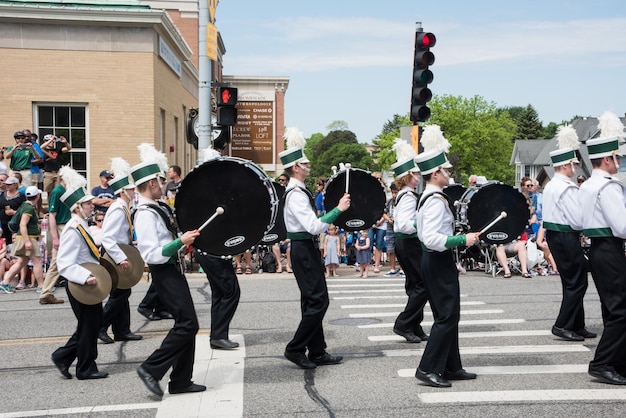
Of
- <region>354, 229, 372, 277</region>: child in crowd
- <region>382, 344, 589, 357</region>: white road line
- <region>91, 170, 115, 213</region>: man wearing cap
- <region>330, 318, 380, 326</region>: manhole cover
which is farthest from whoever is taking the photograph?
<region>354, 229, 372, 277</region>: child in crowd

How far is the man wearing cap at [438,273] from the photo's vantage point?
6340mm

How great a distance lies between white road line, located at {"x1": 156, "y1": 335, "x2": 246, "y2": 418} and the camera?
19.0 ft

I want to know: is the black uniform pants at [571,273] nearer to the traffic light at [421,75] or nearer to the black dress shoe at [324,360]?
the black dress shoe at [324,360]

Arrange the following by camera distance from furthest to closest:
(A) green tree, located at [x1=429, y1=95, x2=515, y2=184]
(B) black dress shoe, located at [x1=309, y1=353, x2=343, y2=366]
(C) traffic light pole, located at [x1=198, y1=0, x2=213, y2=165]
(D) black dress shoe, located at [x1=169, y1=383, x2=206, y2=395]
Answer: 1. (A) green tree, located at [x1=429, y1=95, x2=515, y2=184]
2. (C) traffic light pole, located at [x1=198, y1=0, x2=213, y2=165]
3. (B) black dress shoe, located at [x1=309, y1=353, x2=343, y2=366]
4. (D) black dress shoe, located at [x1=169, y1=383, x2=206, y2=395]

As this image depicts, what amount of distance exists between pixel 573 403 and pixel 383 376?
176 centimetres

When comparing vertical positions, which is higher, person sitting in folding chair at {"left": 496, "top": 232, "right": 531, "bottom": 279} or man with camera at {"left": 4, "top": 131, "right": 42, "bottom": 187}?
man with camera at {"left": 4, "top": 131, "right": 42, "bottom": 187}

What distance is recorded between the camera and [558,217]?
8391mm

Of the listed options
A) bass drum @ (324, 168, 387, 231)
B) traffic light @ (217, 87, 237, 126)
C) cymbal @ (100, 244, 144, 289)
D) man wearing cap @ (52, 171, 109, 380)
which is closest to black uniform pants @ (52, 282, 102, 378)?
man wearing cap @ (52, 171, 109, 380)

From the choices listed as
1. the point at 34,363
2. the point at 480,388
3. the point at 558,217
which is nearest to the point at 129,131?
the point at 34,363

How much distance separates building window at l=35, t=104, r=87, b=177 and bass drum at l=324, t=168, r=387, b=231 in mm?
12391

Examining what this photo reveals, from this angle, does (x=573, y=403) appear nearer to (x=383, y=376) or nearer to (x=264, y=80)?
(x=383, y=376)

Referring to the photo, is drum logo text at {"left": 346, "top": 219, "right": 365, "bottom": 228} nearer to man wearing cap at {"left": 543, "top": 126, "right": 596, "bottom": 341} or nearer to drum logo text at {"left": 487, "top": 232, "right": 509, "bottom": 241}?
drum logo text at {"left": 487, "top": 232, "right": 509, "bottom": 241}

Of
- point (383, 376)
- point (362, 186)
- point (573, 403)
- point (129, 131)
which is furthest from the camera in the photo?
point (129, 131)

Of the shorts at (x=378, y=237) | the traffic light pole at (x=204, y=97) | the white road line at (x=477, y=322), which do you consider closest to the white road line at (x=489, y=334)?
the white road line at (x=477, y=322)
